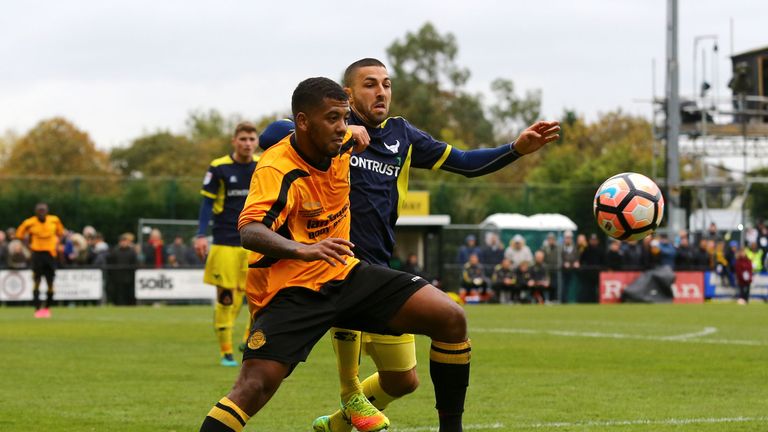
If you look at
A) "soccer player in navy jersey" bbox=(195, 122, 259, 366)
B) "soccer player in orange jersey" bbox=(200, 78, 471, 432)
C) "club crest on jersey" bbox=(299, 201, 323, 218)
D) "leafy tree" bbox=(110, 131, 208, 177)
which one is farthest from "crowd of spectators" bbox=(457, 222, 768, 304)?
"leafy tree" bbox=(110, 131, 208, 177)

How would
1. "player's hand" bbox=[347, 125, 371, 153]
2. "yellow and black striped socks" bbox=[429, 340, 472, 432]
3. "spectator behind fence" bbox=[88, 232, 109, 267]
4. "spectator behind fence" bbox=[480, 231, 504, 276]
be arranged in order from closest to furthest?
"yellow and black striped socks" bbox=[429, 340, 472, 432] → "player's hand" bbox=[347, 125, 371, 153] → "spectator behind fence" bbox=[88, 232, 109, 267] → "spectator behind fence" bbox=[480, 231, 504, 276]

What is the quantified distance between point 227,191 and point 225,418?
24.9 ft

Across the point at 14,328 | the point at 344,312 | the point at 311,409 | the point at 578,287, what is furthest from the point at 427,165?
the point at 578,287

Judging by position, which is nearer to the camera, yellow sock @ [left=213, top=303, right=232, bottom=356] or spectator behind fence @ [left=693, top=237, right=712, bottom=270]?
yellow sock @ [left=213, top=303, right=232, bottom=356]

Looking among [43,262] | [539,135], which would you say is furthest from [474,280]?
[539,135]

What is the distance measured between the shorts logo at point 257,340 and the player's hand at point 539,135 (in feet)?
6.94

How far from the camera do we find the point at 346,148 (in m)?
6.36

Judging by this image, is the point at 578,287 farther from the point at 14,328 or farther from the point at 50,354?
the point at 50,354

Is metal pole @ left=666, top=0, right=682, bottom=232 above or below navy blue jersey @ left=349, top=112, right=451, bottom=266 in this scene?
above

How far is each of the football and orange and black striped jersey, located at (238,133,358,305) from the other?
2513mm

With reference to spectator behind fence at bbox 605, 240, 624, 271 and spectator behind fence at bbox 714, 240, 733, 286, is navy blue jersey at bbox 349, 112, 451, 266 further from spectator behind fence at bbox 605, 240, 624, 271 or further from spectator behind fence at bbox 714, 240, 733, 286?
spectator behind fence at bbox 714, 240, 733, 286

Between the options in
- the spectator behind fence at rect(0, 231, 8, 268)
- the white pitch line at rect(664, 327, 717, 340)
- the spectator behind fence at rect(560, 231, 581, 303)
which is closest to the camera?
the white pitch line at rect(664, 327, 717, 340)

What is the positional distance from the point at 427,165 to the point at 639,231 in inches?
58.3

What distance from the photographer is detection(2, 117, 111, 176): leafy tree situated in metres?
79.7
